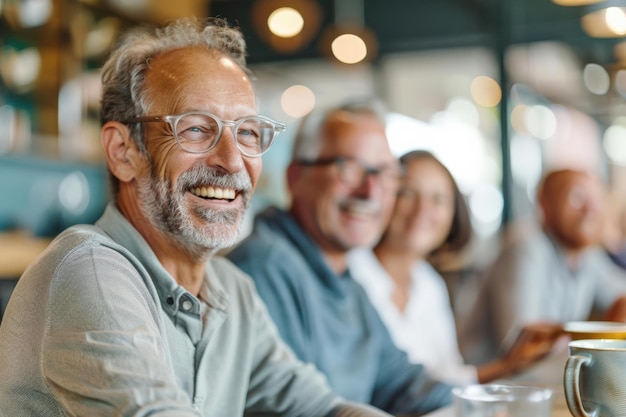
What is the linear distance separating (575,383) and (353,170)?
1.51 meters

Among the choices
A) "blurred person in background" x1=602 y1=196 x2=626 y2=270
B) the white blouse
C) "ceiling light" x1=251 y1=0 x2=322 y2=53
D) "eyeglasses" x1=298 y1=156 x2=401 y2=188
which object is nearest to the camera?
"eyeglasses" x1=298 y1=156 x2=401 y2=188

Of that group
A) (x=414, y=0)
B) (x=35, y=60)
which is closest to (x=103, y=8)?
(x=35, y=60)

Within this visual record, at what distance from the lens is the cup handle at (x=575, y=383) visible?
1114 millimetres

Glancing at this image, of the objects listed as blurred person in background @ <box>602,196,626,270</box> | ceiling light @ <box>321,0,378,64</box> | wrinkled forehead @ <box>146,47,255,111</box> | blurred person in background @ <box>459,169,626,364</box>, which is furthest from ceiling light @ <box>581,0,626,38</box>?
wrinkled forehead @ <box>146,47,255,111</box>

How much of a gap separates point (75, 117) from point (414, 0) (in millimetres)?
2437

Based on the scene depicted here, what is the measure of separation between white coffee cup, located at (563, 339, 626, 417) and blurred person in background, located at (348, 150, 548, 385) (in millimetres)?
1576

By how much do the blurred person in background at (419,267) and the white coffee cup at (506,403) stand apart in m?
1.53

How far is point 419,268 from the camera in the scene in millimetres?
3033

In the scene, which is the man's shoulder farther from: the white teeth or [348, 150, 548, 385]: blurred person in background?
the white teeth

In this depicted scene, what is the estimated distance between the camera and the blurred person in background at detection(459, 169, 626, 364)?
327cm

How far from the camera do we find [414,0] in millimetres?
5832

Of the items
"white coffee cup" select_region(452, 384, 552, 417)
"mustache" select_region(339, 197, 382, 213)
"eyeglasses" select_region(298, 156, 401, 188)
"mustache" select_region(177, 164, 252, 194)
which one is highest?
→ "mustache" select_region(177, 164, 252, 194)

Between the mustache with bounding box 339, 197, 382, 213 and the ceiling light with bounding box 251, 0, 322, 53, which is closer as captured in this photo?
the mustache with bounding box 339, 197, 382, 213

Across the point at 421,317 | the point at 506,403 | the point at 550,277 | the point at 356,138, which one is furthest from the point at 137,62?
the point at 550,277
